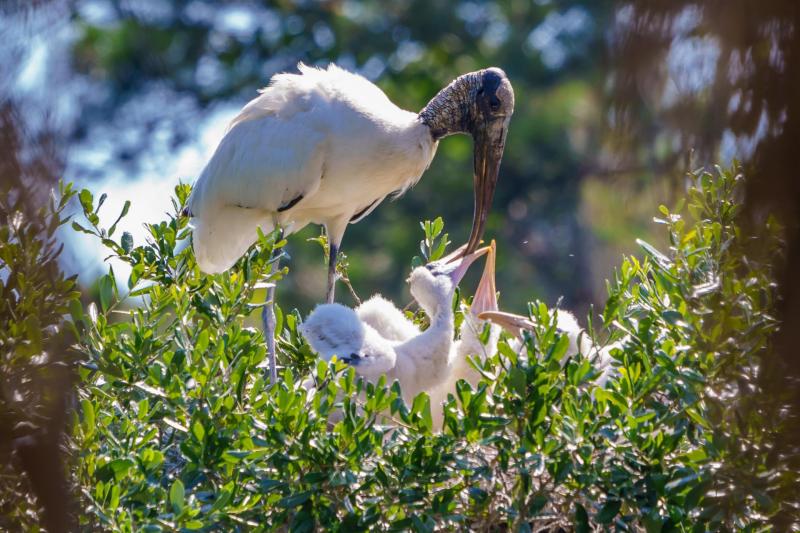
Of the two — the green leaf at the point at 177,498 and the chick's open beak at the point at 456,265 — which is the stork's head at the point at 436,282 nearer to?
the chick's open beak at the point at 456,265

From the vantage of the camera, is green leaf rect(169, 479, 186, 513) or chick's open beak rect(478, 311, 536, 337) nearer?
green leaf rect(169, 479, 186, 513)

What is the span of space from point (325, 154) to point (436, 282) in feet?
3.12

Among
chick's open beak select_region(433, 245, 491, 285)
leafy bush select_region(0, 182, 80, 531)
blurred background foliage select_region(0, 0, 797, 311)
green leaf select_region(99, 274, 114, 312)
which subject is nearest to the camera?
A: leafy bush select_region(0, 182, 80, 531)

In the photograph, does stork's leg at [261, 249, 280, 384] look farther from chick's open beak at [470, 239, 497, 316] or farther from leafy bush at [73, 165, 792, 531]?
leafy bush at [73, 165, 792, 531]

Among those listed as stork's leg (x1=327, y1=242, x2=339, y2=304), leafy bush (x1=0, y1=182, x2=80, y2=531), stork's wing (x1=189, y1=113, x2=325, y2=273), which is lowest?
leafy bush (x1=0, y1=182, x2=80, y2=531)

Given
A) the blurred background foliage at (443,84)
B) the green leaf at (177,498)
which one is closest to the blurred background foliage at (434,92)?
the blurred background foliage at (443,84)

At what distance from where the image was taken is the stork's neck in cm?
508

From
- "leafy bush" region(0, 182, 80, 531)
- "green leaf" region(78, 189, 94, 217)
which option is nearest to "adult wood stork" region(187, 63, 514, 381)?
"green leaf" region(78, 189, 94, 217)

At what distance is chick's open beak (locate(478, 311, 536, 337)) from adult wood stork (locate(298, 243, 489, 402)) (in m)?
0.15

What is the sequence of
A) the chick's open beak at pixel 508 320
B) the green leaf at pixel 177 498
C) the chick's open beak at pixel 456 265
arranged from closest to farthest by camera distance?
1. the green leaf at pixel 177 498
2. the chick's open beak at pixel 508 320
3. the chick's open beak at pixel 456 265

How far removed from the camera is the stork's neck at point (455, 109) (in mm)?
5082

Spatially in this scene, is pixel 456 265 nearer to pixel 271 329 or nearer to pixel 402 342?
pixel 402 342

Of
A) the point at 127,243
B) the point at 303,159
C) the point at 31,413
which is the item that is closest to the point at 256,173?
the point at 303,159

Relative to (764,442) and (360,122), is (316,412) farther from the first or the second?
(360,122)
